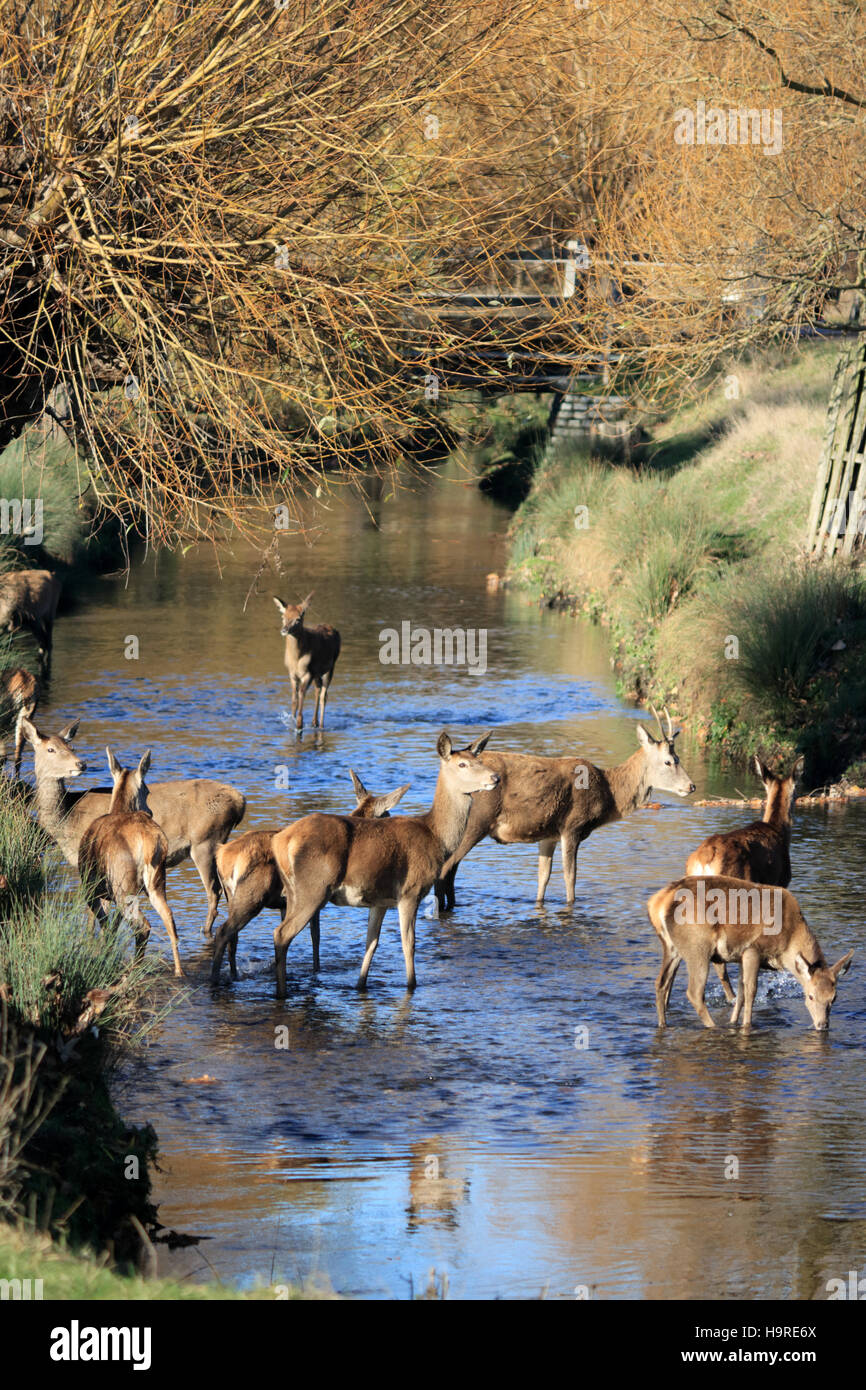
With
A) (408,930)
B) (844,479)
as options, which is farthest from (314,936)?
(844,479)

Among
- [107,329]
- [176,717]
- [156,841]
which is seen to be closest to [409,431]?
[107,329]

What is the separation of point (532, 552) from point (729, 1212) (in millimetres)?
25481

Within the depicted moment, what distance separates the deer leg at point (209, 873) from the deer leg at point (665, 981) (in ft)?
11.7

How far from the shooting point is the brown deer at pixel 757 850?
12.2 metres

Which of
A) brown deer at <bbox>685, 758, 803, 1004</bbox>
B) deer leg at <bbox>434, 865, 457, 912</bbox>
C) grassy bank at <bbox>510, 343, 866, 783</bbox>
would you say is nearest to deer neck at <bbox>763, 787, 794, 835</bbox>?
brown deer at <bbox>685, 758, 803, 1004</bbox>

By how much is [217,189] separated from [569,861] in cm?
635

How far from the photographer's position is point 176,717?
70.8ft

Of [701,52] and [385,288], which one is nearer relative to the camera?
[385,288]

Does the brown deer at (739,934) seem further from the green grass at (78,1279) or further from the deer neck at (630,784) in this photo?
the green grass at (78,1279)

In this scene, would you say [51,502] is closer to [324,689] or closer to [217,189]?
[324,689]

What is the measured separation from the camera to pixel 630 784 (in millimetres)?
15125

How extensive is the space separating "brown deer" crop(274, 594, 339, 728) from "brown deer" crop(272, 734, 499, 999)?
8.73m

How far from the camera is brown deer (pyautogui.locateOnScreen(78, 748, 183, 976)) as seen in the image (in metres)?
11.7
